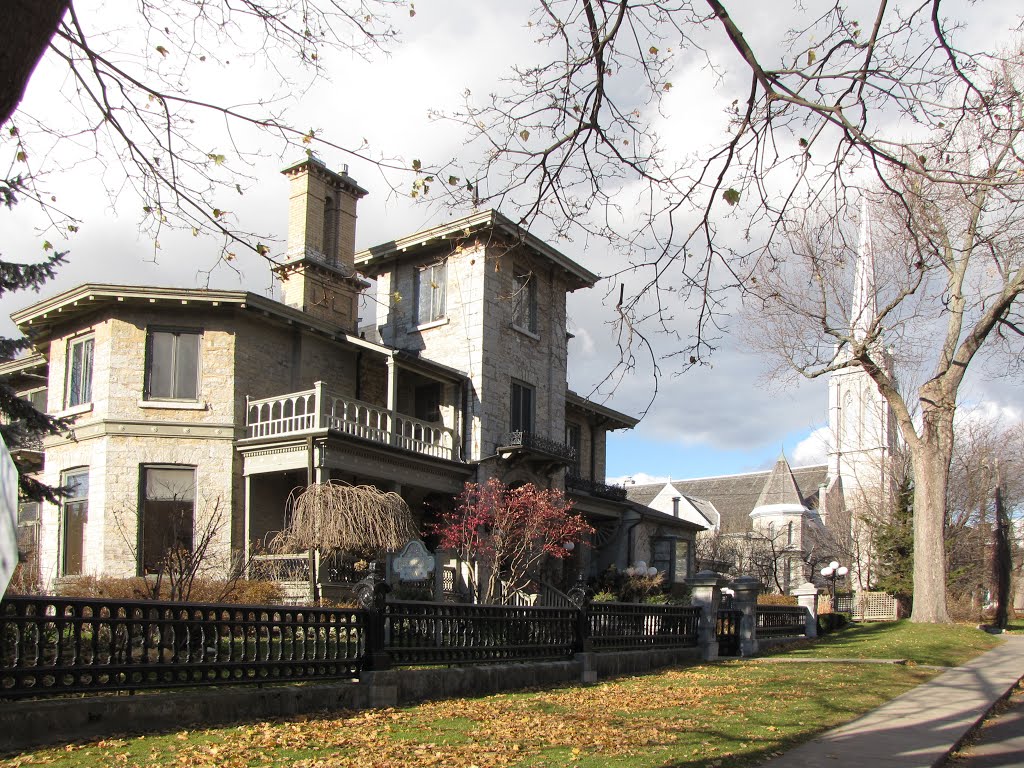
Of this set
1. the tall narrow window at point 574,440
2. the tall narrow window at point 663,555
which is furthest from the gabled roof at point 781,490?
the tall narrow window at point 574,440

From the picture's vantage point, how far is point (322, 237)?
2619 cm

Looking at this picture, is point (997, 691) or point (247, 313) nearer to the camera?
point (997, 691)

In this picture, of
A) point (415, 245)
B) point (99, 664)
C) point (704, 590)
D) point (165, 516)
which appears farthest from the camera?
point (415, 245)

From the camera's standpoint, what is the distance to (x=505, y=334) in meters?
27.4

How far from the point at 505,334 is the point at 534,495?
5036mm

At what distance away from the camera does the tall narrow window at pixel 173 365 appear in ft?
73.2

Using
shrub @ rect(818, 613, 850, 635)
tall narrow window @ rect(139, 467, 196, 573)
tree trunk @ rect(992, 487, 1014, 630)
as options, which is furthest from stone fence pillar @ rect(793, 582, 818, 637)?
tall narrow window @ rect(139, 467, 196, 573)

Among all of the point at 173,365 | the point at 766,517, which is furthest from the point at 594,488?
the point at 766,517

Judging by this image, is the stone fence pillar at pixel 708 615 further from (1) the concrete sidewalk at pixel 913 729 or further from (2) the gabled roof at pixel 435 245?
(2) the gabled roof at pixel 435 245

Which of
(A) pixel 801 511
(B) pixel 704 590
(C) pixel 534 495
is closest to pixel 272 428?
(C) pixel 534 495

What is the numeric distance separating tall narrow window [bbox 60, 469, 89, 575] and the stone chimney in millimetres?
7011

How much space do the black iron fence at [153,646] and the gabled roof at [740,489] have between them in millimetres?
70171

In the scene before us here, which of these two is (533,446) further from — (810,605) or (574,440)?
(810,605)

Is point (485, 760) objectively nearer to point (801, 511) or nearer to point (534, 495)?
point (534, 495)
